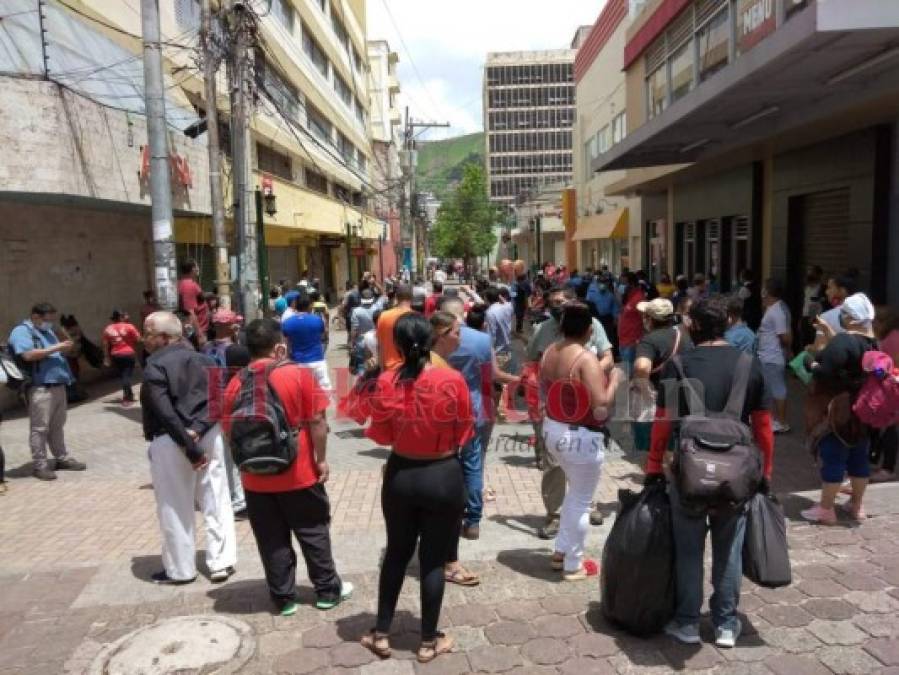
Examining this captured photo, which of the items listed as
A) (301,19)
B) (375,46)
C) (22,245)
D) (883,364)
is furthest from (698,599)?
(375,46)

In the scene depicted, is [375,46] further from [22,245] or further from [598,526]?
[598,526]

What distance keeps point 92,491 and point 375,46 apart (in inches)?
2246

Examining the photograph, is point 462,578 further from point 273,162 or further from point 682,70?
point 273,162

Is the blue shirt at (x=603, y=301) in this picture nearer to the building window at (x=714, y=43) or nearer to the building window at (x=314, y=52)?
the building window at (x=714, y=43)

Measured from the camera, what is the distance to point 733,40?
1007 cm

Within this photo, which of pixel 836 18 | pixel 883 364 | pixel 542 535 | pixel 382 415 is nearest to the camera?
pixel 382 415

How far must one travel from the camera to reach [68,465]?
7094 mm

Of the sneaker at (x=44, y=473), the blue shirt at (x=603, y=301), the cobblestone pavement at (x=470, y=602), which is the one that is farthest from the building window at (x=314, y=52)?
the cobblestone pavement at (x=470, y=602)

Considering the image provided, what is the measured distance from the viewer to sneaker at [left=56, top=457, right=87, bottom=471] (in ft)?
23.2

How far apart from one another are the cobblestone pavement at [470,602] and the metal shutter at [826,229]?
549 centimetres

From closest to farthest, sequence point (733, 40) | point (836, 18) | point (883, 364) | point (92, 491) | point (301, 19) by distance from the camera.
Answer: point (883, 364) → point (836, 18) → point (92, 491) → point (733, 40) → point (301, 19)

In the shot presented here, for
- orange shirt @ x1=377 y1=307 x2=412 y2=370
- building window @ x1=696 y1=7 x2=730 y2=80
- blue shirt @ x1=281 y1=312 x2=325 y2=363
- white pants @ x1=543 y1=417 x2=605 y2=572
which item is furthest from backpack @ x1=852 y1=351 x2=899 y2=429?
building window @ x1=696 y1=7 x2=730 y2=80

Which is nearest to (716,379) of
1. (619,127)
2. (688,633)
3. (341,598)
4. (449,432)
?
→ (688,633)

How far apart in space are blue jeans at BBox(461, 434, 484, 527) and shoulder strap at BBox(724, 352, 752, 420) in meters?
1.72
